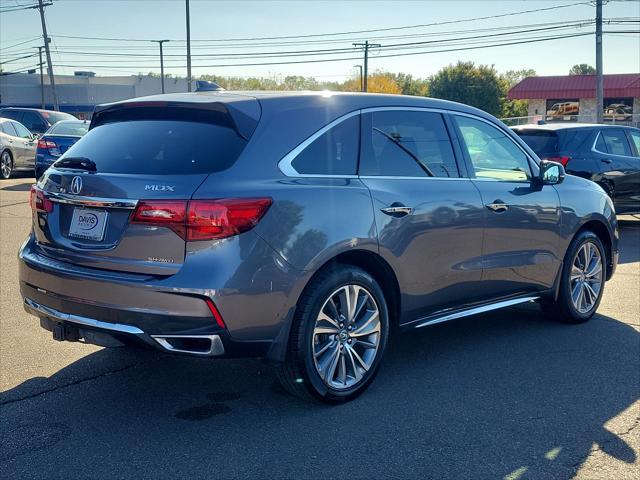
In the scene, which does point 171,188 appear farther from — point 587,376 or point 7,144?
point 7,144

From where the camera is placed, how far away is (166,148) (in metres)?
4.23

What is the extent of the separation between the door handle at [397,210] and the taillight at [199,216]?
1.07m

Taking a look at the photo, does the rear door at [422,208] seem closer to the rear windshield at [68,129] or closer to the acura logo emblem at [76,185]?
the acura logo emblem at [76,185]

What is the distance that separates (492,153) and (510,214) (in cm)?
51

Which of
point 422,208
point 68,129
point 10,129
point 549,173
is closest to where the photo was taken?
point 422,208

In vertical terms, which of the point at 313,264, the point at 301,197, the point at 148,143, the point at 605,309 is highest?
the point at 148,143

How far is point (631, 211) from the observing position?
12.8 meters

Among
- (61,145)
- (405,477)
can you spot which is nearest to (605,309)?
(405,477)

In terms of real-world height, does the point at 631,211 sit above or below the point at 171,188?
below

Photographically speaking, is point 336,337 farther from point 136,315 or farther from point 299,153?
point 136,315

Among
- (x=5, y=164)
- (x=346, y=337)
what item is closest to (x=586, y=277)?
(x=346, y=337)

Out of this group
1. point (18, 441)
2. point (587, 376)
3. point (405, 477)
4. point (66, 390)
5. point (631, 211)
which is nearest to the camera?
point (405, 477)

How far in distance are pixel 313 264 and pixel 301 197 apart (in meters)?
0.37

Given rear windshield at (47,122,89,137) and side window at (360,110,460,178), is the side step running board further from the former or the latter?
rear windshield at (47,122,89,137)
